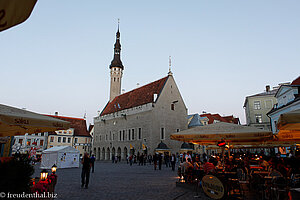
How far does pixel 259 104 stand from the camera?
43.1 m

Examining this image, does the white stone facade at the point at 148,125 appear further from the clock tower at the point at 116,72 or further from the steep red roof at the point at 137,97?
the clock tower at the point at 116,72

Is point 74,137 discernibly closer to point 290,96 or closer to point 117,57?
point 117,57

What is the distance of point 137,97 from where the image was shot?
46.1m

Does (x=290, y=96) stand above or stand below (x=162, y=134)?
above

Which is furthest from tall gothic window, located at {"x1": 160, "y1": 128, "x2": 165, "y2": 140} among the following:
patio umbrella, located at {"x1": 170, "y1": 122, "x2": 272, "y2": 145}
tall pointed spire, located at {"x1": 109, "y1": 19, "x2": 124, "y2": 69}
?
patio umbrella, located at {"x1": 170, "y1": 122, "x2": 272, "y2": 145}

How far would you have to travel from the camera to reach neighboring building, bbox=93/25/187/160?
3843 cm

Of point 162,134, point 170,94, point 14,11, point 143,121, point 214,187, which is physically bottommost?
point 214,187

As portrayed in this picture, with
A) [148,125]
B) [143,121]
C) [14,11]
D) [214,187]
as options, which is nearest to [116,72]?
[143,121]

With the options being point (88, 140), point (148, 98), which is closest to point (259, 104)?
point (148, 98)

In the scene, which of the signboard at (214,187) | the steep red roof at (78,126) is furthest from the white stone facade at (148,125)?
the signboard at (214,187)

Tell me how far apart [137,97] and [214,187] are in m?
40.3

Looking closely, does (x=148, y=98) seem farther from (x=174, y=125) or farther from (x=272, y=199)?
(x=272, y=199)

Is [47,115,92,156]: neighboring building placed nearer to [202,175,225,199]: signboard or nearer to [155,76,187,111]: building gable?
[155,76,187,111]: building gable

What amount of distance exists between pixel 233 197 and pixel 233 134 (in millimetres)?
2313
